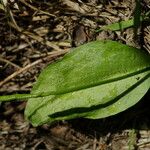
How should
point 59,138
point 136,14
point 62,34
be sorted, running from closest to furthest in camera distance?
point 136,14 < point 59,138 < point 62,34

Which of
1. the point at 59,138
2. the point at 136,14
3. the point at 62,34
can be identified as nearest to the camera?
the point at 136,14

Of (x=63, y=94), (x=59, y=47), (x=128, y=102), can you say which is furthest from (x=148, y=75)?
(x=59, y=47)

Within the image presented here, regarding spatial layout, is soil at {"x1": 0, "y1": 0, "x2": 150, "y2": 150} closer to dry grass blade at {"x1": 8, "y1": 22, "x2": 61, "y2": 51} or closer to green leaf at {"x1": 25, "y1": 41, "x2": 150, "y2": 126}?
dry grass blade at {"x1": 8, "y1": 22, "x2": 61, "y2": 51}

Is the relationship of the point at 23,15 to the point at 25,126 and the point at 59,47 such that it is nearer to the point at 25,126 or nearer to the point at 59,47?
the point at 59,47

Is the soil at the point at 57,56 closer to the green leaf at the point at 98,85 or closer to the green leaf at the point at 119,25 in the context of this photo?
the green leaf at the point at 119,25

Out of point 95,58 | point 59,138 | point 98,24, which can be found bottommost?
point 59,138

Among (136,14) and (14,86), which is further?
(14,86)

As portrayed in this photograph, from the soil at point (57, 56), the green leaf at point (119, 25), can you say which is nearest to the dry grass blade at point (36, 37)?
the soil at point (57, 56)

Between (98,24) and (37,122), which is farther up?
(98,24)
